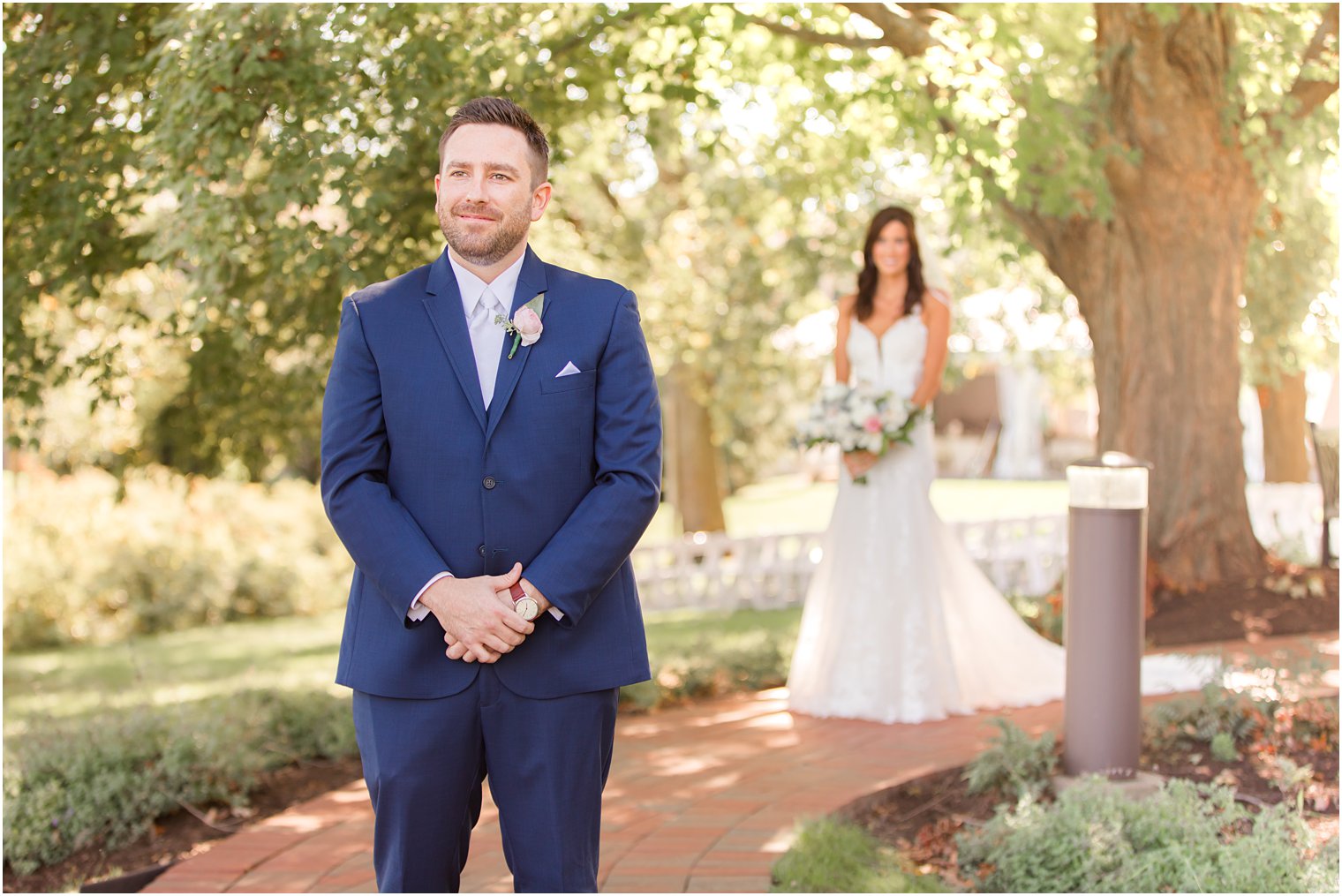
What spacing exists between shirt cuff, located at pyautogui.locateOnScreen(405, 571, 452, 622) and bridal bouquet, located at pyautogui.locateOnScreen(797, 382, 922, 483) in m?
4.19

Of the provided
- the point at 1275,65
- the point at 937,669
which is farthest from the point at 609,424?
the point at 1275,65

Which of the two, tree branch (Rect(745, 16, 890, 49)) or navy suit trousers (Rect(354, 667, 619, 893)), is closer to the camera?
navy suit trousers (Rect(354, 667, 619, 893))

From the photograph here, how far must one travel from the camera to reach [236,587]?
534 inches

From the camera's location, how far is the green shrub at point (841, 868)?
3.71 meters

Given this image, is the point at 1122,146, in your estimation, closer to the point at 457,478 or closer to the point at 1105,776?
the point at 1105,776

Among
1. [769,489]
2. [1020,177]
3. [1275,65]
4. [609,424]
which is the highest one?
[1275,65]

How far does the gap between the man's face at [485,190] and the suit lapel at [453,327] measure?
8 cm

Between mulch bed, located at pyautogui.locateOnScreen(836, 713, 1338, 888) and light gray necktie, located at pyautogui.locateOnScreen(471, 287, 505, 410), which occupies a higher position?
light gray necktie, located at pyautogui.locateOnScreen(471, 287, 505, 410)

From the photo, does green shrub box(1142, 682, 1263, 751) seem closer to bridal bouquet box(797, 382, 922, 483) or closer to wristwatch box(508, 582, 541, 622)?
bridal bouquet box(797, 382, 922, 483)

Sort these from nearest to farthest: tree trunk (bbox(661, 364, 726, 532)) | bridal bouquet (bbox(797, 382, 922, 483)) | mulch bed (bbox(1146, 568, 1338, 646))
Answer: bridal bouquet (bbox(797, 382, 922, 483)) → mulch bed (bbox(1146, 568, 1338, 646)) → tree trunk (bbox(661, 364, 726, 532))

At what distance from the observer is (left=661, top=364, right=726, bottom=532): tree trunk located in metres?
15.1

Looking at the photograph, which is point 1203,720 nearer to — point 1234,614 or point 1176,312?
point 1234,614

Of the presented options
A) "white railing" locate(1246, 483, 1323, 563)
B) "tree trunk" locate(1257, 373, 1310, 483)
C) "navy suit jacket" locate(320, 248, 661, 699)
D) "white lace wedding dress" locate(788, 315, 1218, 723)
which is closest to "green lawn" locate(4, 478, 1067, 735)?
"white lace wedding dress" locate(788, 315, 1218, 723)

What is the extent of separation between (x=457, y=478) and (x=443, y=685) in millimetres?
429
